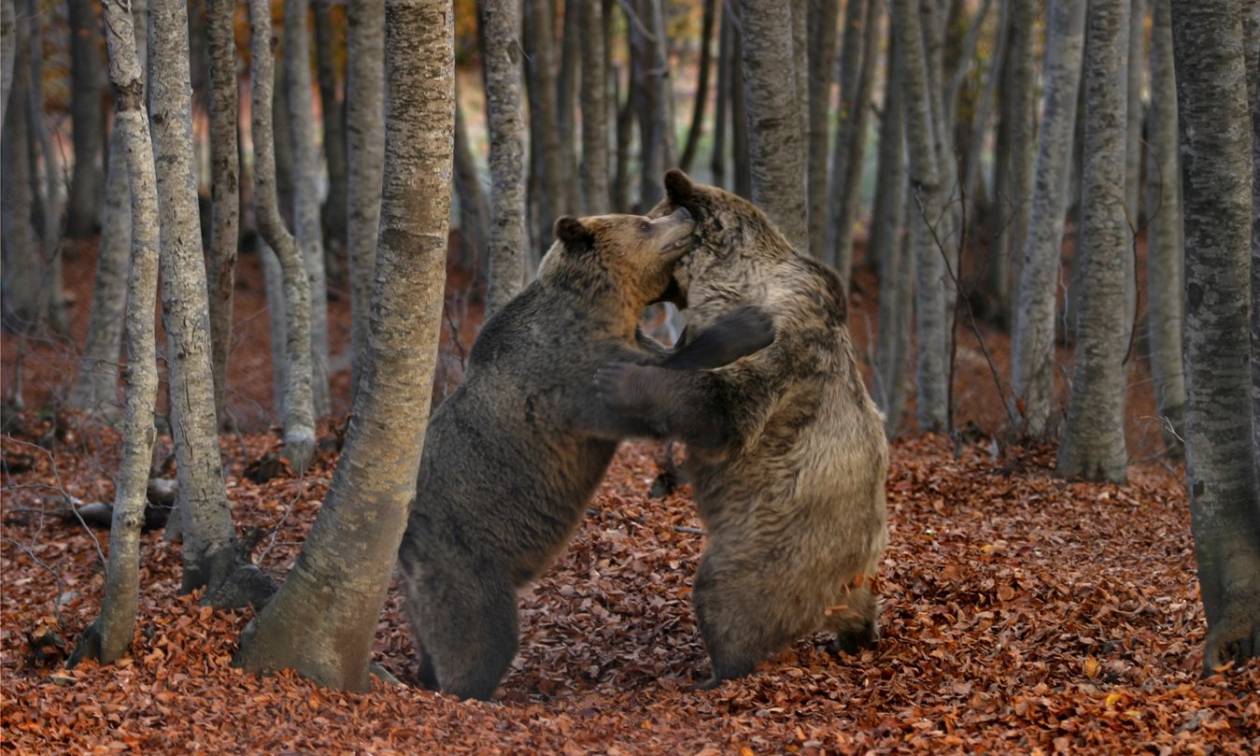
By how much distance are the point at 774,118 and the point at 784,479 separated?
2578mm

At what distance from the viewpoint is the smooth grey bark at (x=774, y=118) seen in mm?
7641

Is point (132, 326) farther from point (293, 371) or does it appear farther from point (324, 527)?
point (293, 371)

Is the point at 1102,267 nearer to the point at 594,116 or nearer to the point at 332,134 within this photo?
the point at 594,116

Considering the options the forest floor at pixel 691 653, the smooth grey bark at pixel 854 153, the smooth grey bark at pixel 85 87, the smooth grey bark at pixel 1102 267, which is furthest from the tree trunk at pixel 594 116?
the smooth grey bark at pixel 1102 267

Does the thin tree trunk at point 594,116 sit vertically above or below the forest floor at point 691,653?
above

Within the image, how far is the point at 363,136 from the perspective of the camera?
34.2 feet

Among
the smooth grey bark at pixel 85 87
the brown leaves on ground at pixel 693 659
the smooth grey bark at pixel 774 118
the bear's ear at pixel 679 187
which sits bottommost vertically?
the brown leaves on ground at pixel 693 659

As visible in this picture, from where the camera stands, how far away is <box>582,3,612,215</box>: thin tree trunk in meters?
15.6

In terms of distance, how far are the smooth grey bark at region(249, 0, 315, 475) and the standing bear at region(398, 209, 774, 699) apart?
7.67 ft

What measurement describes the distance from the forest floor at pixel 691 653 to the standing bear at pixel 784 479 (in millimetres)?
271

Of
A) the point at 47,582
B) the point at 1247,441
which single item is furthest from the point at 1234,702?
the point at 47,582

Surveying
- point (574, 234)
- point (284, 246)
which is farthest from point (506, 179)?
point (574, 234)

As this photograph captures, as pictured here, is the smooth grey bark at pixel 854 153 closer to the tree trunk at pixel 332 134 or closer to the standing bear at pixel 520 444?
the tree trunk at pixel 332 134

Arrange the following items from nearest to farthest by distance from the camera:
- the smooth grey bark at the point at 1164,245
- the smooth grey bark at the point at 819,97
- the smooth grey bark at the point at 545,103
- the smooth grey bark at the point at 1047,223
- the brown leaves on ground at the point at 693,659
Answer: the brown leaves on ground at the point at 693,659
the smooth grey bark at the point at 1047,223
the smooth grey bark at the point at 1164,245
the smooth grey bark at the point at 819,97
the smooth grey bark at the point at 545,103
